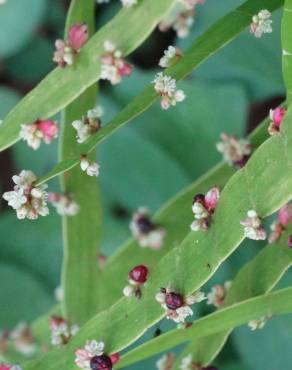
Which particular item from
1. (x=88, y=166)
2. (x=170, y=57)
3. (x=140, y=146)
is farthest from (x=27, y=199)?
(x=140, y=146)

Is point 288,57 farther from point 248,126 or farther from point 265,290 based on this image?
point 248,126

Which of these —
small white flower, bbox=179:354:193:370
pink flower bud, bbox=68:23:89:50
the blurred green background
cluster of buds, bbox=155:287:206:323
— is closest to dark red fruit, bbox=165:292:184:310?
cluster of buds, bbox=155:287:206:323

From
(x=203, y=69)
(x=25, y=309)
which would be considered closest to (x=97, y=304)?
(x=25, y=309)

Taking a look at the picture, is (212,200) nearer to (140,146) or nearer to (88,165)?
(88,165)

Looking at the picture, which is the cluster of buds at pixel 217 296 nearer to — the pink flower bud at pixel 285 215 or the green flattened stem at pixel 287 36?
the pink flower bud at pixel 285 215

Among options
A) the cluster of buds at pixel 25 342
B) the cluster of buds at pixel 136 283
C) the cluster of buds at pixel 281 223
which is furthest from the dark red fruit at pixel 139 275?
the cluster of buds at pixel 25 342

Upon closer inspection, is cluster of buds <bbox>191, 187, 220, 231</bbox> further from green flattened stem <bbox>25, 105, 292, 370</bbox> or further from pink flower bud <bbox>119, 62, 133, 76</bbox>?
pink flower bud <bbox>119, 62, 133, 76</bbox>
